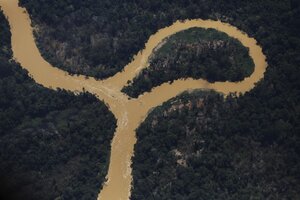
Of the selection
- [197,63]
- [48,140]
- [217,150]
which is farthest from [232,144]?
[48,140]

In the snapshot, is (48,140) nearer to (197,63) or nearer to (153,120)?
(153,120)

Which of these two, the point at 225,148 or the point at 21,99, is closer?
the point at 225,148

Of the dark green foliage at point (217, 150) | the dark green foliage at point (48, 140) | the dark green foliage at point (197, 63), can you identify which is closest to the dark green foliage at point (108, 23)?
the dark green foliage at point (197, 63)

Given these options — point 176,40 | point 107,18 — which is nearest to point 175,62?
point 176,40

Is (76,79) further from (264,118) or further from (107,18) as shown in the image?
(264,118)

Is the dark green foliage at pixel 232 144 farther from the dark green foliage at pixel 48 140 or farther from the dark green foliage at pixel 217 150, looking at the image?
the dark green foliage at pixel 48 140

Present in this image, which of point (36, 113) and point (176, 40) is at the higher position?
point (176, 40)
